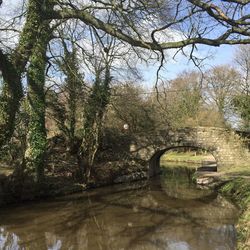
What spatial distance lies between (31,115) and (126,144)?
9.48m

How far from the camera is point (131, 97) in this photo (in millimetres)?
22922

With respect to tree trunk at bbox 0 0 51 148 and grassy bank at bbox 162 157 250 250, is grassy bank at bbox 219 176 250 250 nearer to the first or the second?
grassy bank at bbox 162 157 250 250

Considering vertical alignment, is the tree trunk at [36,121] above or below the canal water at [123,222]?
above

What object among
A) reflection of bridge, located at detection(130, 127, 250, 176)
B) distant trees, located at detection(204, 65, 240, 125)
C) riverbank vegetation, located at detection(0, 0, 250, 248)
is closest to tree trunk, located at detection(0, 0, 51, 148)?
riverbank vegetation, located at detection(0, 0, 250, 248)

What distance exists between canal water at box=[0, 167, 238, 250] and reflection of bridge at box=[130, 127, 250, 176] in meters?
5.55

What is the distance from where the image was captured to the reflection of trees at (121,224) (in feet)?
34.4

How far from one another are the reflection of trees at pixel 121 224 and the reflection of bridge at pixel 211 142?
7.37 m

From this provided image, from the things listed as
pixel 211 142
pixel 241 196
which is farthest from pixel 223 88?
pixel 241 196

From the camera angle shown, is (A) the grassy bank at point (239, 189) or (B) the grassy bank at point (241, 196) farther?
(B) the grassy bank at point (241, 196)

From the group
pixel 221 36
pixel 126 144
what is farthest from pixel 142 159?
pixel 221 36

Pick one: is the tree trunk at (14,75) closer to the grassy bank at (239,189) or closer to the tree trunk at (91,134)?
the tree trunk at (91,134)

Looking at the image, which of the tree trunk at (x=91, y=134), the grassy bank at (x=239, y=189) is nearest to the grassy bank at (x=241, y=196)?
the grassy bank at (x=239, y=189)

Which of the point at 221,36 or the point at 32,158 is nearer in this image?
the point at 221,36

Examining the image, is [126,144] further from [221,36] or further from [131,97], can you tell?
[221,36]
